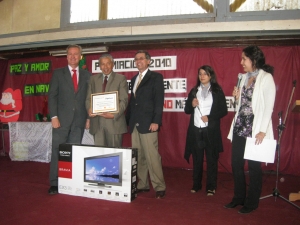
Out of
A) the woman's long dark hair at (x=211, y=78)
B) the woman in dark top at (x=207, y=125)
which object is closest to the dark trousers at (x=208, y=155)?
the woman in dark top at (x=207, y=125)

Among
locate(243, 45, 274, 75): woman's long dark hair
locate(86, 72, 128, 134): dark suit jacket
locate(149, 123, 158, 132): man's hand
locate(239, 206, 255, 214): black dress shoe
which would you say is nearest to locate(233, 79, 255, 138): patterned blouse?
locate(243, 45, 274, 75): woman's long dark hair

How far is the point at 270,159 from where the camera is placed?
2303 mm

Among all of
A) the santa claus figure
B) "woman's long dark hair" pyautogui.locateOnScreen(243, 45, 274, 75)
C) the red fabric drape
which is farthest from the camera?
the santa claus figure

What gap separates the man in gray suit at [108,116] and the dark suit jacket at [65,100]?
0.39 feet

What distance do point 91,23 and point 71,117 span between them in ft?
8.85

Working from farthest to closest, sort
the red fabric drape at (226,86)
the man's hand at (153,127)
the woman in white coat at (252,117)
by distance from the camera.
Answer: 1. the red fabric drape at (226,86)
2. the man's hand at (153,127)
3. the woman in white coat at (252,117)

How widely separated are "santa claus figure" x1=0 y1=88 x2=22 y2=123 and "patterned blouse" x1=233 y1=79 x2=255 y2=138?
16.5 feet

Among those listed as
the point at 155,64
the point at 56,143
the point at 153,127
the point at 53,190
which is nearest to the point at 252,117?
the point at 153,127

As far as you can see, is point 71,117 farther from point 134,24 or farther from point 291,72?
point 291,72

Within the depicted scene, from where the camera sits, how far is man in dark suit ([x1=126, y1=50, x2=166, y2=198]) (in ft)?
9.67

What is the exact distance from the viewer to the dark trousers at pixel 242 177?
2410 mm

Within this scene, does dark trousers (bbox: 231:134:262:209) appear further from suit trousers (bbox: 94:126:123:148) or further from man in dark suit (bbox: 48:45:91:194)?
man in dark suit (bbox: 48:45:91:194)

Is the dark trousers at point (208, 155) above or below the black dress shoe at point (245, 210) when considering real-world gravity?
above

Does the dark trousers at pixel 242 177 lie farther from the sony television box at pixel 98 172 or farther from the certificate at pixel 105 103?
the certificate at pixel 105 103
